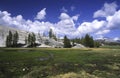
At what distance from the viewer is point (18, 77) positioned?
3428 cm

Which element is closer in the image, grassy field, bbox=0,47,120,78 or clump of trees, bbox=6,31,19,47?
grassy field, bbox=0,47,120,78

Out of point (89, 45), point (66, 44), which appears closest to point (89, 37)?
point (89, 45)

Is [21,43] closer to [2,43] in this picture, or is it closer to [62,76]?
[2,43]

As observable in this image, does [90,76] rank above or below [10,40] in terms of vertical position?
below

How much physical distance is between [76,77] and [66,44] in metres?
140

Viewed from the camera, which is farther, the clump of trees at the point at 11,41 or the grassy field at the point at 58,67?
the clump of trees at the point at 11,41

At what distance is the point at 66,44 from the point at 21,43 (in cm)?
5063

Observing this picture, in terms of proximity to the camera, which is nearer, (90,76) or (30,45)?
(90,76)

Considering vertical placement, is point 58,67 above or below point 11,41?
below

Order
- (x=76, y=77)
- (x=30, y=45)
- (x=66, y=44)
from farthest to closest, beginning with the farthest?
(x=30, y=45), (x=66, y=44), (x=76, y=77)

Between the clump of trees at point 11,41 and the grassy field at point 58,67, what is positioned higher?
the clump of trees at point 11,41

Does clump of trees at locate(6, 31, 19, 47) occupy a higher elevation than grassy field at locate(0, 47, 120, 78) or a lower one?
higher

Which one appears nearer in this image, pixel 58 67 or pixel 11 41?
pixel 58 67

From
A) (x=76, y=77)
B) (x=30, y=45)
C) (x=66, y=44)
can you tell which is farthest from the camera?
(x=30, y=45)
